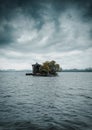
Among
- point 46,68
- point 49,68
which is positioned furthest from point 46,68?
point 49,68

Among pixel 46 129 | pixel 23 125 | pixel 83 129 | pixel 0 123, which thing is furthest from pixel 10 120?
pixel 83 129

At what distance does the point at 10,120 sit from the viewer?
35.2 ft

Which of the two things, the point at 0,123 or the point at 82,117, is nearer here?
the point at 0,123

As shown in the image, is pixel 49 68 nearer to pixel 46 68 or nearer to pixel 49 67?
pixel 49 67

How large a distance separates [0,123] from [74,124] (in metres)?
5.33

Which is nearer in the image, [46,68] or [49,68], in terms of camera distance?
[46,68]

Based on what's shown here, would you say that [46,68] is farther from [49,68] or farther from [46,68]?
[49,68]

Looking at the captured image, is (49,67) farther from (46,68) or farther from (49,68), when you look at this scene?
(46,68)

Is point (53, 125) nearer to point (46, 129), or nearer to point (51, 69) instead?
point (46, 129)

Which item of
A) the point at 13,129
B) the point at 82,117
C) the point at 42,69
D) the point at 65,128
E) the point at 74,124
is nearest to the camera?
the point at 13,129

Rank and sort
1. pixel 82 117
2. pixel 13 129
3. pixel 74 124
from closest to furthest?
pixel 13 129 < pixel 74 124 < pixel 82 117

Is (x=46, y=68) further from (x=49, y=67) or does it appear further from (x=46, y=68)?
(x=49, y=67)

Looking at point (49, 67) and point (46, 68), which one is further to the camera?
point (49, 67)


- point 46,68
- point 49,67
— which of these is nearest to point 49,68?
point 49,67
